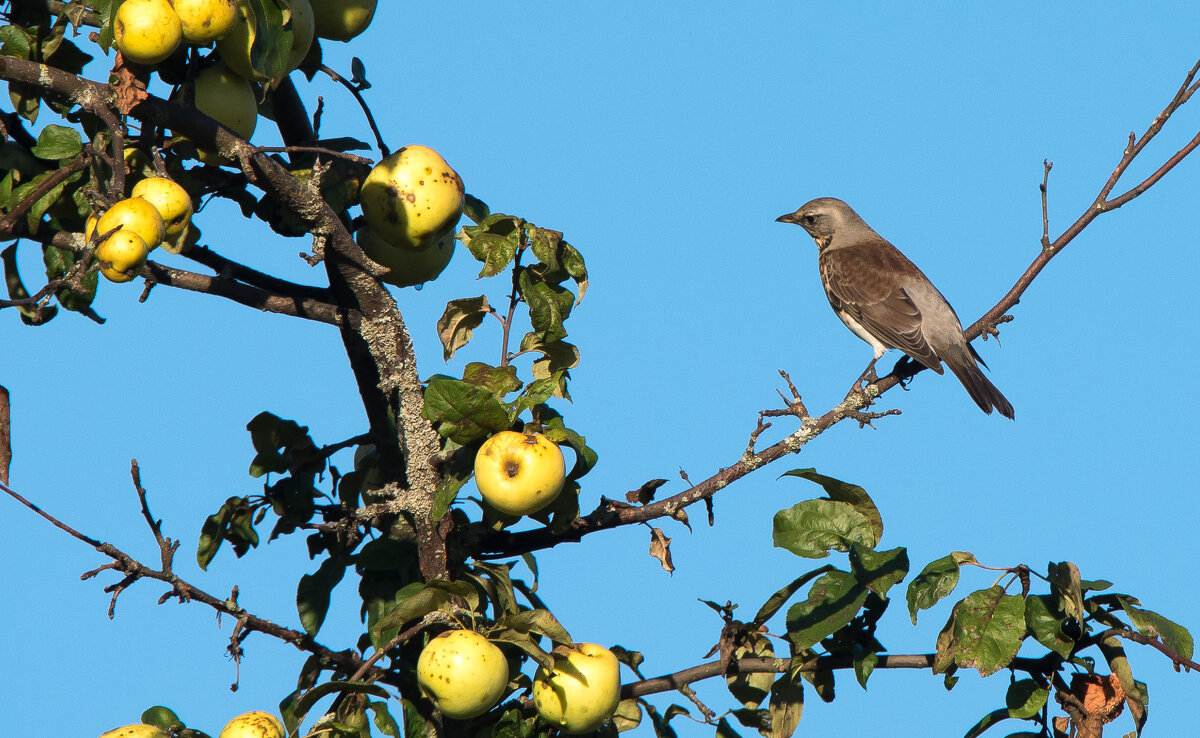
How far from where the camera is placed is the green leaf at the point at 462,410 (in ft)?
12.2

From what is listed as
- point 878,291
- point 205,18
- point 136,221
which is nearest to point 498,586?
point 136,221

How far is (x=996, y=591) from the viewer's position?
379 centimetres

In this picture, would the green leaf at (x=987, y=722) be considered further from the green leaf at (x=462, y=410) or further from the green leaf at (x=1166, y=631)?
the green leaf at (x=462, y=410)

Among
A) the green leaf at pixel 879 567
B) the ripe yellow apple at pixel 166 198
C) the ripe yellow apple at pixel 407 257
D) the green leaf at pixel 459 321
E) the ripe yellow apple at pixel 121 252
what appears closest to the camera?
the ripe yellow apple at pixel 121 252

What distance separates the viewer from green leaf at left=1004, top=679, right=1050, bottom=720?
3.78 meters

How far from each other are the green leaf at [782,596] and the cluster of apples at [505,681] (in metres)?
0.65

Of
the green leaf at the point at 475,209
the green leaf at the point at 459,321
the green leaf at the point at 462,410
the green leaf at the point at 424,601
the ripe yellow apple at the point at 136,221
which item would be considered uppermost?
the green leaf at the point at 475,209

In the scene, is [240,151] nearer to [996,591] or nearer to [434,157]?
[434,157]

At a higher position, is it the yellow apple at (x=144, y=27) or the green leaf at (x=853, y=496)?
the yellow apple at (x=144, y=27)

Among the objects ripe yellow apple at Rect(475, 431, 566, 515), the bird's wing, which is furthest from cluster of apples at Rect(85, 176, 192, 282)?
the bird's wing

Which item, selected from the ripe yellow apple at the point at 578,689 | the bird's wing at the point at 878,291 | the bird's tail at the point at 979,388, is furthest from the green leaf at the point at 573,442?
the bird's tail at the point at 979,388

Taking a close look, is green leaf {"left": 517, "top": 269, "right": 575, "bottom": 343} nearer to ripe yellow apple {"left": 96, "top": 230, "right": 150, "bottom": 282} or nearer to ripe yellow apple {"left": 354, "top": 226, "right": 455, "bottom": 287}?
ripe yellow apple {"left": 354, "top": 226, "right": 455, "bottom": 287}

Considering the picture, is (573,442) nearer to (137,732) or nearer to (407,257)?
(407,257)

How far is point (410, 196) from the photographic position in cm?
400
